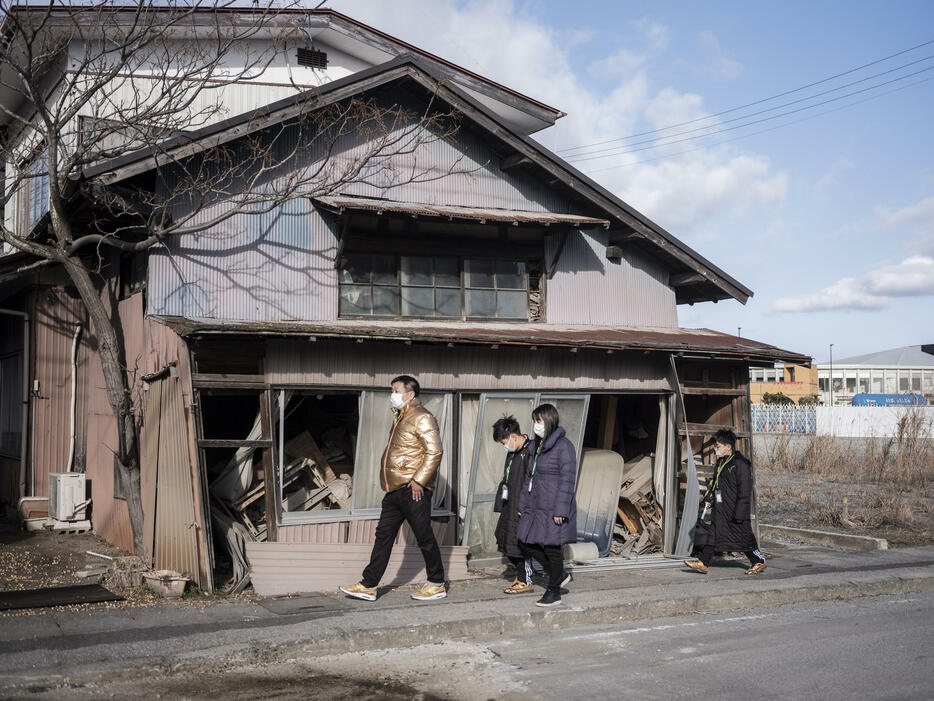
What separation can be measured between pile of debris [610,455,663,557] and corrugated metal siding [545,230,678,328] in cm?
218

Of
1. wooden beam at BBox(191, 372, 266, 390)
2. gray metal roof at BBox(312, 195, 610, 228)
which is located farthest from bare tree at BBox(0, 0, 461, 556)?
wooden beam at BBox(191, 372, 266, 390)

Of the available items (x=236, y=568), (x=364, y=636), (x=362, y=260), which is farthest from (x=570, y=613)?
(x=362, y=260)

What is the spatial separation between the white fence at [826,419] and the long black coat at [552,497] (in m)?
29.3

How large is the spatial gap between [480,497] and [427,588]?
236 cm

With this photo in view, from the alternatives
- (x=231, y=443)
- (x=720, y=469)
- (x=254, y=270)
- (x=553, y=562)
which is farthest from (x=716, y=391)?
(x=231, y=443)

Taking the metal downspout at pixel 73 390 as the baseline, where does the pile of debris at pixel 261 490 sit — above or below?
below

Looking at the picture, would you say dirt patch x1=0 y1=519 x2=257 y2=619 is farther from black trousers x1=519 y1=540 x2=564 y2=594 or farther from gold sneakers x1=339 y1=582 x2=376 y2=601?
black trousers x1=519 y1=540 x2=564 y2=594

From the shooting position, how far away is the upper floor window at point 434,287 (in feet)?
36.4

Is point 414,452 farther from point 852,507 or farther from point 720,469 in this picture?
point 852,507

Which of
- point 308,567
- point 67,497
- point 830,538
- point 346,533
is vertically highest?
point 67,497

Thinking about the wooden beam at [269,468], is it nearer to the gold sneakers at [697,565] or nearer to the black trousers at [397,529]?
the black trousers at [397,529]

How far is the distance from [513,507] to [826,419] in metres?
36.1

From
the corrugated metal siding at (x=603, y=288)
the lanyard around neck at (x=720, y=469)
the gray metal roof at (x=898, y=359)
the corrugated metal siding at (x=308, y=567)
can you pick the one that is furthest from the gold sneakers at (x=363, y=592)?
the gray metal roof at (x=898, y=359)

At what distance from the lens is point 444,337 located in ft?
32.0
